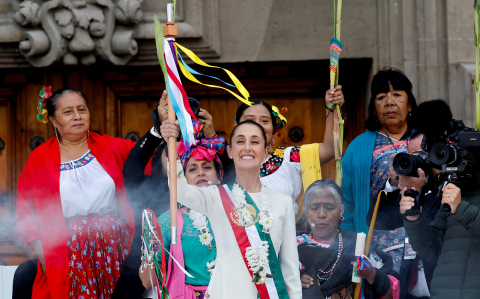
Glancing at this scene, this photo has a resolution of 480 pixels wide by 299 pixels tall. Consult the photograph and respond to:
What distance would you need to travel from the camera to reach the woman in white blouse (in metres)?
3.08

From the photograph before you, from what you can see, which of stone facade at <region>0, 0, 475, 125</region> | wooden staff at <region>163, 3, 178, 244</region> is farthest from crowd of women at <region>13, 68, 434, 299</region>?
stone facade at <region>0, 0, 475, 125</region>

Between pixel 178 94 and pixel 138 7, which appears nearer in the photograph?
pixel 178 94

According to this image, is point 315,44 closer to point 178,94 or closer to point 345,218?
point 345,218

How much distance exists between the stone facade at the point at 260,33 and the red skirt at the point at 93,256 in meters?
1.48

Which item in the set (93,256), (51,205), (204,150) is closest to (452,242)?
(204,150)

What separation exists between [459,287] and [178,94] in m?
1.55

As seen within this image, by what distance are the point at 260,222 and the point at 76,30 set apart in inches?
91.2

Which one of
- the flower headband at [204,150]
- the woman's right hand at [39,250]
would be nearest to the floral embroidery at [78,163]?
the woman's right hand at [39,250]

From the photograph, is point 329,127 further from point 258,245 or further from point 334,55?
point 258,245

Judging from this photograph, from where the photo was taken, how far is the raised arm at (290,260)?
3.15 m

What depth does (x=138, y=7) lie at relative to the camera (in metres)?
4.80

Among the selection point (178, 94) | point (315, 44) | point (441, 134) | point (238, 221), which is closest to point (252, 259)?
point (238, 221)

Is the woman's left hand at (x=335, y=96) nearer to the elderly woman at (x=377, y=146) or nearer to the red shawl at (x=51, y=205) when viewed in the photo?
the elderly woman at (x=377, y=146)

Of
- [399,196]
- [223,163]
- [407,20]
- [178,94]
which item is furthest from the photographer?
[407,20]
